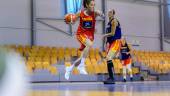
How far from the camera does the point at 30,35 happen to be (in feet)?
56.7

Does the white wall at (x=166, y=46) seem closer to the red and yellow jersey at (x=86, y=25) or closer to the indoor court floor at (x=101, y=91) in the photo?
the red and yellow jersey at (x=86, y=25)

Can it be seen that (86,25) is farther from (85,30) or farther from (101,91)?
(101,91)

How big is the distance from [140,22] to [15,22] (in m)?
8.80

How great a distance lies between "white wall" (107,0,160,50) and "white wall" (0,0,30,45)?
18.7ft

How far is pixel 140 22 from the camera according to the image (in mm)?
22531

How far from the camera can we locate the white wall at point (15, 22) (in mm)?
16484

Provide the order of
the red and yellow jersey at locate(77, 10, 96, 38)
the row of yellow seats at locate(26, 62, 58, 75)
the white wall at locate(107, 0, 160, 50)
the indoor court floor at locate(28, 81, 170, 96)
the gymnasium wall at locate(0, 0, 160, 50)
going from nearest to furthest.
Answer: the indoor court floor at locate(28, 81, 170, 96)
the red and yellow jersey at locate(77, 10, 96, 38)
the row of yellow seats at locate(26, 62, 58, 75)
the gymnasium wall at locate(0, 0, 160, 50)
the white wall at locate(107, 0, 160, 50)

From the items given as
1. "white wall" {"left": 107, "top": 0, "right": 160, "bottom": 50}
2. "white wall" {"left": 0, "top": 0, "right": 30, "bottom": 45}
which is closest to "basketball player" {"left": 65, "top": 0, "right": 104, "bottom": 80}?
"white wall" {"left": 0, "top": 0, "right": 30, "bottom": 45}

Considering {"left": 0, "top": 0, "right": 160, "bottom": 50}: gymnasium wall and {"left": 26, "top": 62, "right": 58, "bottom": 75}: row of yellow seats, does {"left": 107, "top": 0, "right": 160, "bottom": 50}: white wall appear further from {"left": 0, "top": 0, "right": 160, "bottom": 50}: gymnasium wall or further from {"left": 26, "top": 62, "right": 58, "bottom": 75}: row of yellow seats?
{"left": 26, "top": 62, "right": 58, "bottom": 75}: row of yellow seats

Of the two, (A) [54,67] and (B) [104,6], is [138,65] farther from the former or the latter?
(A) [54,67]

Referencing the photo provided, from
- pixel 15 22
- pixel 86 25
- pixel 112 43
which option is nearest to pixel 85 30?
pixel 86 25

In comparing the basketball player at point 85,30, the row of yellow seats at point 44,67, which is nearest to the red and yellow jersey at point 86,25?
the basketball player at point 85,30

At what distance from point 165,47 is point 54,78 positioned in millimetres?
11275

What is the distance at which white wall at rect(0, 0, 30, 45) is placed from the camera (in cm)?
1648
